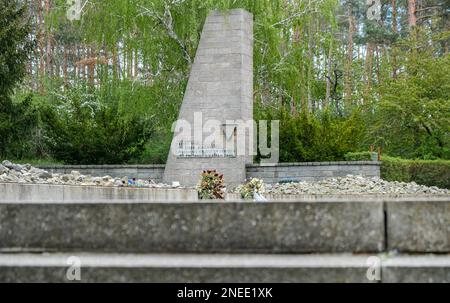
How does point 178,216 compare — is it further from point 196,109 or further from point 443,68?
point 443,68

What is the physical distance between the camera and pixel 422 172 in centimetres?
2259

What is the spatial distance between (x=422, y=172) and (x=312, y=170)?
397 cm

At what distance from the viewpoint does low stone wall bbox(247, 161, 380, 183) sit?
2114 cm

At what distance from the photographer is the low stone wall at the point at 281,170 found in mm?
21188

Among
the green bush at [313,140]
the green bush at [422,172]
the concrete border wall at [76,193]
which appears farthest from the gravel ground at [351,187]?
the concrete border wall at [76,193]

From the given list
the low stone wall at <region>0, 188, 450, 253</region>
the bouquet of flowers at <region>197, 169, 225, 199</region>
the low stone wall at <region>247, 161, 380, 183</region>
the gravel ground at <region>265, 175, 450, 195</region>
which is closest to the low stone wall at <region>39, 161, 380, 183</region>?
the low stone wall at <region>247, 161, 380, 183</region>

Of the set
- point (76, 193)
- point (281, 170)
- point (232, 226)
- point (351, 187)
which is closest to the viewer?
point (232, 226)

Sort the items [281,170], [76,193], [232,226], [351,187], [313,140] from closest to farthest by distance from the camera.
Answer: [232,226], [76,193], [351,187], [281,170], [313,140]

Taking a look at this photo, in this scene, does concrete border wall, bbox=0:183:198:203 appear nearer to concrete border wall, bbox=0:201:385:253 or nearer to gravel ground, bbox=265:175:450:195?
gravel ground, bbox=265:175:450:195

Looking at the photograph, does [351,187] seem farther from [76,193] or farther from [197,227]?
[197,227]

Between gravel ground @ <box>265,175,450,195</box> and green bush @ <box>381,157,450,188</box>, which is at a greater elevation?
green bush @ <box>381,157,450,188</box>

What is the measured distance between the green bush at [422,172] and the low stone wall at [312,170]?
40.5 inches

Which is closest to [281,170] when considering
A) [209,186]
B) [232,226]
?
[209,186]

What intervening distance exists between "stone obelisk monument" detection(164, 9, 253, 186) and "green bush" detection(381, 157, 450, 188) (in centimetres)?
480
